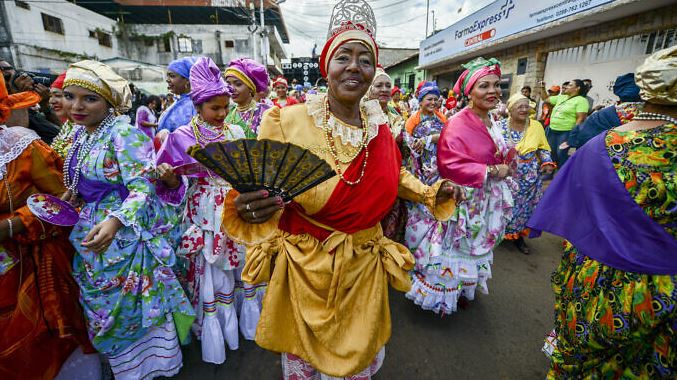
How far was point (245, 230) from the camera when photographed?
1367mm

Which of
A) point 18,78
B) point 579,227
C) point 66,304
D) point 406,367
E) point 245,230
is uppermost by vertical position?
point 18,78

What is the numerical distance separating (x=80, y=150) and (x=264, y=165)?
1.73 m

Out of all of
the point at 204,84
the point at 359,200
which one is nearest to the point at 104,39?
the point at 204,84

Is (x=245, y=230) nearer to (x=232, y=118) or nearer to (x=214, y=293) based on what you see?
(x=214, y=293)

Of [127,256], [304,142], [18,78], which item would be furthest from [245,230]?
[18,78]

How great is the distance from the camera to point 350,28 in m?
1.63

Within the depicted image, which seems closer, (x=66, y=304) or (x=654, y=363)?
(x=654, y=363)

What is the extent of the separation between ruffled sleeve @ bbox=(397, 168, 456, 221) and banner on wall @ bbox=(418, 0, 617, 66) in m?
8.83

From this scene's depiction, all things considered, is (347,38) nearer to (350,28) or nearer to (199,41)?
(350,28)

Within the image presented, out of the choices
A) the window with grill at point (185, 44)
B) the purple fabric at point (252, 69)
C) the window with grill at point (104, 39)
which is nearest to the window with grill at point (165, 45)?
the window with grill at point (185, 44)

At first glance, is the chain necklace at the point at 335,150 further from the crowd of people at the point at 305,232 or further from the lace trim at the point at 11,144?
the lace trim at the point at 11,144

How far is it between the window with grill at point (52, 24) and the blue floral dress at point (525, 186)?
89.6 ft

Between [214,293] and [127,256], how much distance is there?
79 centimetres

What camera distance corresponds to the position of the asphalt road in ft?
8.59
